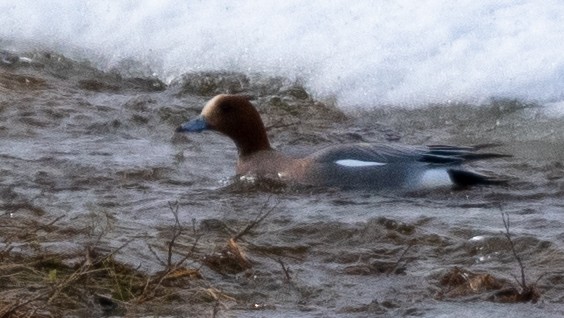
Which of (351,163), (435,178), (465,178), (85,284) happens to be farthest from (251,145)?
(85,284)

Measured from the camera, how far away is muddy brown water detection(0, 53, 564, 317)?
4.78 metres

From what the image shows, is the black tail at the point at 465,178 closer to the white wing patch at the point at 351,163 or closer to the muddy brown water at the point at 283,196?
the muddy brown water at the point at 283,196

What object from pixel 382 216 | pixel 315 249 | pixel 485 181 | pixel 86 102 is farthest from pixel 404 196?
pixel 86 102

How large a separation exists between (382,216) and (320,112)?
234 cm

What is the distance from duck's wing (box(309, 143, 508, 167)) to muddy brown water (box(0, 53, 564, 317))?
17cm

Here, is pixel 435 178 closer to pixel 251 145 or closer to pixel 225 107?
pixel 251 145

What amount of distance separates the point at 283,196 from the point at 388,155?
771 millimetres

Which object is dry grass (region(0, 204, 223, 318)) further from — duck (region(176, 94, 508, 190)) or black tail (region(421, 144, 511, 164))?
black tail (region(421, 144, 511, 164))

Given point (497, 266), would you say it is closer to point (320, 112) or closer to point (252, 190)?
point (252, 190)

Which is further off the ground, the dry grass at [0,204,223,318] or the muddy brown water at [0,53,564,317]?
the dry grass at [0,204,223,318]

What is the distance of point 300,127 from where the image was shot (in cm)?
826

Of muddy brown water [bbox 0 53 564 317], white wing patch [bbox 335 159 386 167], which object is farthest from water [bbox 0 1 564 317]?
white wing patch [bbox 335 159 386 167]

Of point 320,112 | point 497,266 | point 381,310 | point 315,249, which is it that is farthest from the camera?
point 320,112

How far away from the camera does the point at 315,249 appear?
17.9 feet
